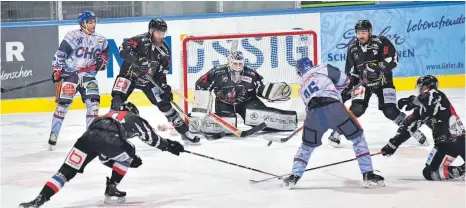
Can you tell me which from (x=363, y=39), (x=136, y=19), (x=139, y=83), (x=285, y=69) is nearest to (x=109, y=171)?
(x=139, y=83)

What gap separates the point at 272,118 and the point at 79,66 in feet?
5.74

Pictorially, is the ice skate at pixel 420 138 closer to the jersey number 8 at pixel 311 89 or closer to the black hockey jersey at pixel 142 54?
the jersey number 8 at pixel 311 89

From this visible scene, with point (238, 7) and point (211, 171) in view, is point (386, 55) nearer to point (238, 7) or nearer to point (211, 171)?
point (211, 171)

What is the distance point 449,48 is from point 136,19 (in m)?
3.63

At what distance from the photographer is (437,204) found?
471cm

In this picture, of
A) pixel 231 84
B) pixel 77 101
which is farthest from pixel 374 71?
pixel 77 101

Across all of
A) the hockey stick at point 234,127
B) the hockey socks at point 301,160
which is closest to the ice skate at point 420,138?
A: the hockey stick at point 234,127

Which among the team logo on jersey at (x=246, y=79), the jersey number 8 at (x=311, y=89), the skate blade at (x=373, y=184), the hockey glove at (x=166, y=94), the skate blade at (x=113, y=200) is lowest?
the skate blade at (x=113, y=200)

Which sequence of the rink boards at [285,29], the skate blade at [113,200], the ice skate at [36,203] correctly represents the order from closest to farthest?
1. the ice skate at [36,203]
2. the skate blade at [113,200]
3. the rink boards at [285,29]

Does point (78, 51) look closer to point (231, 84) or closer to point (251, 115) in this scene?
point (231, 84)

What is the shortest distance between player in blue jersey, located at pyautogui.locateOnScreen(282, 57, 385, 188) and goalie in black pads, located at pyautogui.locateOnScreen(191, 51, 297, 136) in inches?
93.4

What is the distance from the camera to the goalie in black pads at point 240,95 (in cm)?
767

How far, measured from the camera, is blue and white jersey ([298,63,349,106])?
5.23 m

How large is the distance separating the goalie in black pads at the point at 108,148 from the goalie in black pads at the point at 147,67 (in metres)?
2.27
